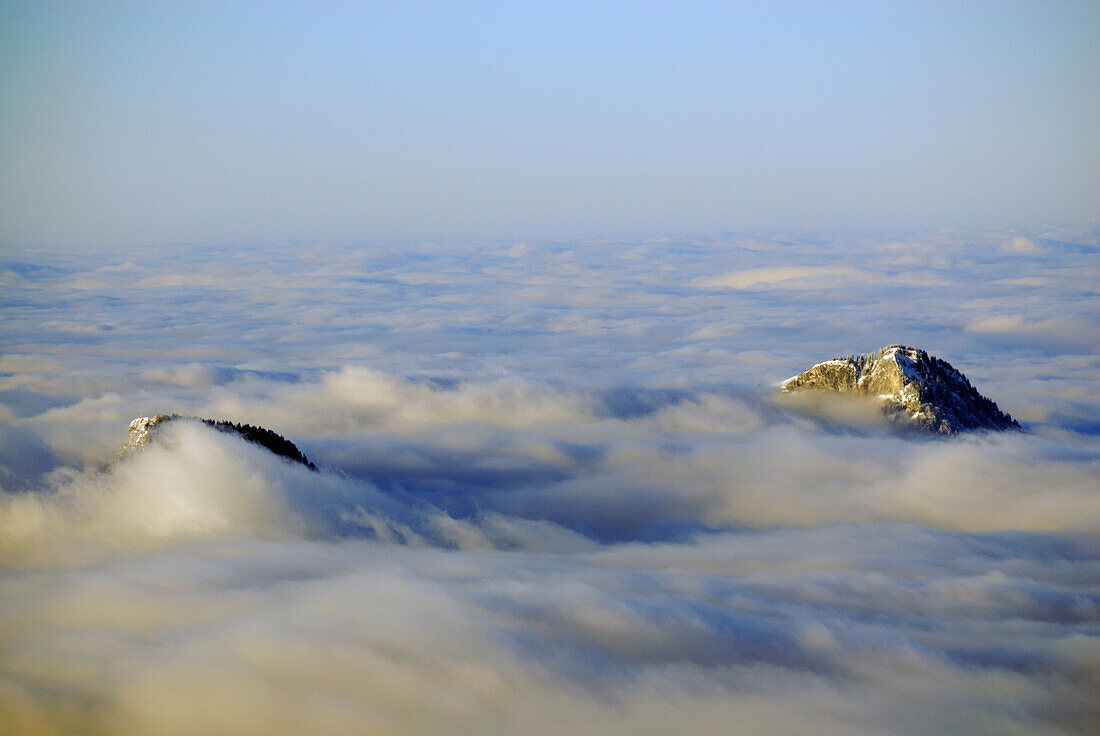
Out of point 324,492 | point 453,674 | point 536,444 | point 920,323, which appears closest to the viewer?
point 453,674

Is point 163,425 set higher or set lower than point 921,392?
higher

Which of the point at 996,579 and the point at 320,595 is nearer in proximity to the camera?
the point at 320,595

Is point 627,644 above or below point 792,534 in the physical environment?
above

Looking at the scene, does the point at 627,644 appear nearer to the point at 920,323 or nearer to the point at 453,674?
the point at 453,674

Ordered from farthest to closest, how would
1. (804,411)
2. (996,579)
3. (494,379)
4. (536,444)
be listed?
(494,379), (536,444), (804,411), (996,579)

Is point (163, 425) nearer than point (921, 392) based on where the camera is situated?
Yes

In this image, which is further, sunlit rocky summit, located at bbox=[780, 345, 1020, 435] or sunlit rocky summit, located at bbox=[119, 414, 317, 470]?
sunlit rocky summit, located at bbox=[780, 345, 1020, 435]

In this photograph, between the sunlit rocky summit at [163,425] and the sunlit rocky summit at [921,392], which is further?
the sunlit rocky summit at [921,392]

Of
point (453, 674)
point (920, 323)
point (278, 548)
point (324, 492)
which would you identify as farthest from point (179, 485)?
point (920, 323)
